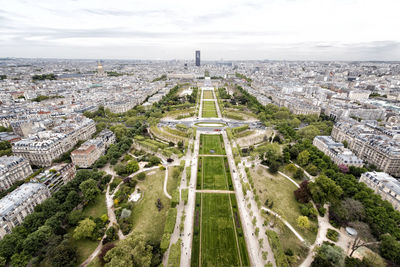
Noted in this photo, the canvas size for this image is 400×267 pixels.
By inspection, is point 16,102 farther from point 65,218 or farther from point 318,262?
point 318,262

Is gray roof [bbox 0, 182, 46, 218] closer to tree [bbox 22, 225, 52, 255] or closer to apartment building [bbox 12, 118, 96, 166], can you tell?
tree [bbox 22, 225, 52, 255]

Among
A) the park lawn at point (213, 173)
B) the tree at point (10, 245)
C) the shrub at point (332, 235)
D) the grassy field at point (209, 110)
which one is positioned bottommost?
the shrub at point (332, 235)

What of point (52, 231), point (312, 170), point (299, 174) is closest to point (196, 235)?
point (52, 231)

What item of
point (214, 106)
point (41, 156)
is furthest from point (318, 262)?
point (214, 106)

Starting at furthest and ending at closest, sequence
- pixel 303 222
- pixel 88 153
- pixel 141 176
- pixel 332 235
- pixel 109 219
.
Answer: pixel 88 153, pixel 141 176, pixel 109 219, pixel 303 222, pixel 332 235

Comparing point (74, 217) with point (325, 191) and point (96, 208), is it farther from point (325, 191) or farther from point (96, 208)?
point (325, 191)

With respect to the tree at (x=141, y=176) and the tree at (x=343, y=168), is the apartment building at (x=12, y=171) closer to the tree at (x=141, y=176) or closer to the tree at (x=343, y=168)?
the tree at (x=141, y=176)

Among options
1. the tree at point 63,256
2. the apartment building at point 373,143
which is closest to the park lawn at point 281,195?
the apartment building at point 373,143
